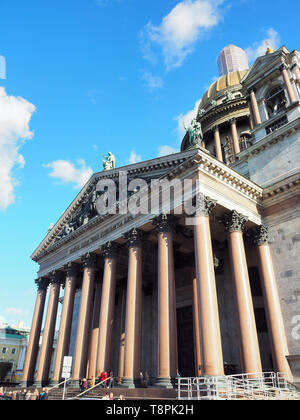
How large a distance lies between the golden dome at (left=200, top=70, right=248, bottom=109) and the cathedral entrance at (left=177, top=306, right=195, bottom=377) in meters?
26.4

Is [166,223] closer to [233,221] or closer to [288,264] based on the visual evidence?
[233,221]

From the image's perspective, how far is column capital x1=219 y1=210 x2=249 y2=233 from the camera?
666 inches

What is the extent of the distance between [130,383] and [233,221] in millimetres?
9452

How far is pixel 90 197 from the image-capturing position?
25.2 meters

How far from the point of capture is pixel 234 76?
131 ft

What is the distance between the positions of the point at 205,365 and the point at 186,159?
979 centimetres

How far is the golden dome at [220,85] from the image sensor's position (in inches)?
1533

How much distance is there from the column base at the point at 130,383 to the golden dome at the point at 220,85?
108 ft

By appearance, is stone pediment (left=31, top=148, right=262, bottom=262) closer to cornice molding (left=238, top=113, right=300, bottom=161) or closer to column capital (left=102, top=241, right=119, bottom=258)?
column capital (left=102, top=241, right=119, bottom=258)

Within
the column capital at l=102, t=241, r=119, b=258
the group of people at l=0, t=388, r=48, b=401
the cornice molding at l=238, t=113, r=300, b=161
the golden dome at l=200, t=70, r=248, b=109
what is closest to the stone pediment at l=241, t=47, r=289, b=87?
the cornice molding at l=238, t=113, r=300, b=161

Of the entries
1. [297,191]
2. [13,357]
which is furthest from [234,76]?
[13,357]

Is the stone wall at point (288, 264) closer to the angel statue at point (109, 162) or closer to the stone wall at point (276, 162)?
the stone wall at point (276, 162)

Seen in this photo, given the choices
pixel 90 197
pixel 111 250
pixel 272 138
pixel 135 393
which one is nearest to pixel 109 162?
pixel 90 197
